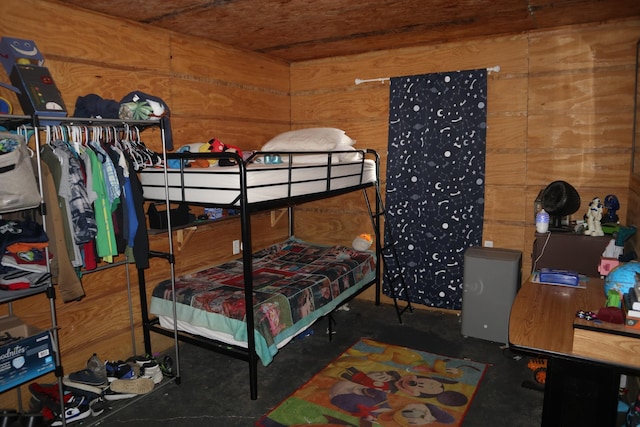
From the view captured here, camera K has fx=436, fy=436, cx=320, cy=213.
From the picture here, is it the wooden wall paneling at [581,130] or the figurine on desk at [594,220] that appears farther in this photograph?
the wooden wall paneling at [581,130]

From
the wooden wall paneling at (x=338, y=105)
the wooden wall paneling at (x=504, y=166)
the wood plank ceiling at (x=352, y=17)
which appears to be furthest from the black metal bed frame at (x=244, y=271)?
the wooden wall paneling at (x=504, y=166)

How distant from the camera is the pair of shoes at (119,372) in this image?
9.69ft

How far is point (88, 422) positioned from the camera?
2.62 meters

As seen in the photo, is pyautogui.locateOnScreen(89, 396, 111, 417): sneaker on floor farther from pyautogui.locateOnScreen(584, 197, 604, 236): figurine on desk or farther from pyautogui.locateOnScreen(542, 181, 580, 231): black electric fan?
pyautogui.locateOnScreen(584, 197, 604, 236): figurine on desk

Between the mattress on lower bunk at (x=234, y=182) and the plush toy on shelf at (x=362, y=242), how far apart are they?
3.53ft

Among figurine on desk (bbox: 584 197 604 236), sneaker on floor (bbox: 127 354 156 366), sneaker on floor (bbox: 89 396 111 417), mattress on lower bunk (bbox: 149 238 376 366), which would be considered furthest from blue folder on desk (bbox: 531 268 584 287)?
sneaker on floor (bbox: 89 396 111 417)

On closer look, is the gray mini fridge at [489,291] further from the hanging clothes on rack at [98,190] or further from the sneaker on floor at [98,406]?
the sneaker on floor at [98,406]

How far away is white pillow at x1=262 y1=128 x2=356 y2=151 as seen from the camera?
12.0 feet

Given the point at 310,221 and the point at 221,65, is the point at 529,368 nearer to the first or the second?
A: the point at 310,221

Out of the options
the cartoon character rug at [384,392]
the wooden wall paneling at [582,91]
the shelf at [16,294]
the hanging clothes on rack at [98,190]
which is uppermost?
the wooden wall paneling at [582,91]

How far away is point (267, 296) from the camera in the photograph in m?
2.98

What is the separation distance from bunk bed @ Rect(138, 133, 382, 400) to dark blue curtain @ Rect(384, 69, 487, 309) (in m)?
0.67

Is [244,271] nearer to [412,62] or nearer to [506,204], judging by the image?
[506,204]

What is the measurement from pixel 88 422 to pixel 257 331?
1131 mm
